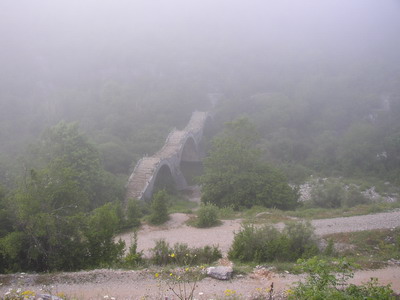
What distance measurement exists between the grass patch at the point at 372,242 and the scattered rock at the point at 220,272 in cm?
547

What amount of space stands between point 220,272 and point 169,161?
2201 cm

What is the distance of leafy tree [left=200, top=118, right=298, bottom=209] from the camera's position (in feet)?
74.3

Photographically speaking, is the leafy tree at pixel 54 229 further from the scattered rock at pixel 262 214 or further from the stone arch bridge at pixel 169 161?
the stone arch bridge at pixel 169 161

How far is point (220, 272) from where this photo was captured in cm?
941

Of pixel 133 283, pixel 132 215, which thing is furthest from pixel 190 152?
pixel 133 283

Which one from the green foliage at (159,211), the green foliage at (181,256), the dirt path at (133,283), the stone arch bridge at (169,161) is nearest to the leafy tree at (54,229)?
the dirt path at (133,283)

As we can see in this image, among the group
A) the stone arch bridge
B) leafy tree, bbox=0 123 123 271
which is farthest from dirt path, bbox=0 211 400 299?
the stone arch bridge

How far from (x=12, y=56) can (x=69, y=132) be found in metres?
40.2

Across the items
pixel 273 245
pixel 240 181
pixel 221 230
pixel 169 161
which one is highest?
pixel 169 161

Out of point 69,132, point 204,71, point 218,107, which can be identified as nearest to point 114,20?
point 204,71

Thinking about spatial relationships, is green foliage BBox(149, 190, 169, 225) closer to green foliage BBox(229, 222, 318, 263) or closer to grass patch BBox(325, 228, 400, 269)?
green foliage BBox(229, 222, 318, 263)

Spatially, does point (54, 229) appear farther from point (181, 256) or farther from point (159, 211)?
point (159, 211)

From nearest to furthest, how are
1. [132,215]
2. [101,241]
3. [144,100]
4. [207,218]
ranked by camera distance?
[101,241]
[207,218]
[132,215]
[144,100]

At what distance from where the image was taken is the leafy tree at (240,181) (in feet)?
74.3
